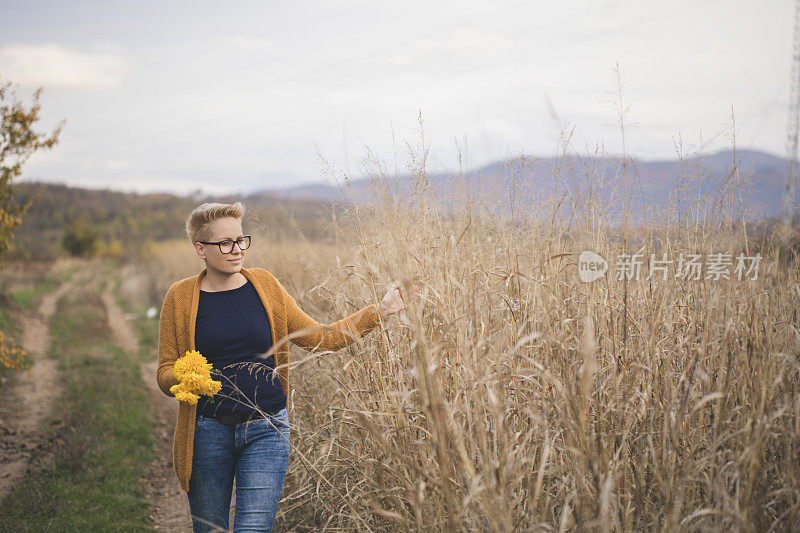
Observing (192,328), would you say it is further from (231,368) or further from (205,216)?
(205,216)

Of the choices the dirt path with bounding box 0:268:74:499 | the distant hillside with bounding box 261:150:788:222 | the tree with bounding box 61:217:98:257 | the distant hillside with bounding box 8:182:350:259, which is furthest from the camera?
the distant hillside with bounding box 8:182:350:259

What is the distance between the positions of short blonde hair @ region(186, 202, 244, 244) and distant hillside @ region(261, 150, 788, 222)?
747mm

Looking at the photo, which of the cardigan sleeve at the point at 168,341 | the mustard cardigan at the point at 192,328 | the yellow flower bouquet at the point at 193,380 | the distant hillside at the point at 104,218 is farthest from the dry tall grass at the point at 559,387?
the distant hillside at the point at 104,218

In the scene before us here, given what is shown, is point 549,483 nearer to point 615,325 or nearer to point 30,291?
point 615,325

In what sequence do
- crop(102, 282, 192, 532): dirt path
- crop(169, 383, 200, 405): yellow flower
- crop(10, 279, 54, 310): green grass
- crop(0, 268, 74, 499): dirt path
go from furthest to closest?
crop(10, 279, 54, 310): green grass < crop(0, 268, 74, 499): dirt path < crop(102, 282, 192, 532): dirt path < crop(169, 383, 200, 405): yellow flower

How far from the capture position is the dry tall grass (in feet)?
5.77

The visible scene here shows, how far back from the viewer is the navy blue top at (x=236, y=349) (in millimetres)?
2318

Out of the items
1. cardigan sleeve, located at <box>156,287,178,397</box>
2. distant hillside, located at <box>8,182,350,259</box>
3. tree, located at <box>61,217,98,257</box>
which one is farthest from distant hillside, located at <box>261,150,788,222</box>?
tree, located at <box>61,217,98,257</box>

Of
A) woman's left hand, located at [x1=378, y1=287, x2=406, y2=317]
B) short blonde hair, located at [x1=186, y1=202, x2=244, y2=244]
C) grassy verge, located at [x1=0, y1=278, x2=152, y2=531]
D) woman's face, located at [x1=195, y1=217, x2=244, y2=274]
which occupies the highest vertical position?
short blonde hair, located at [x1=186, y1=202, x2=244, y2=244]

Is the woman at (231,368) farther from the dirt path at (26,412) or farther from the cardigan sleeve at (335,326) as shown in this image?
the dirt path at (26,412)

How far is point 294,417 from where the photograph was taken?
3553 millimetres

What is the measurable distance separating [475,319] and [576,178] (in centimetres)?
101

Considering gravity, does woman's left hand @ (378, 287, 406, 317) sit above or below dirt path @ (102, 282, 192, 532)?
above

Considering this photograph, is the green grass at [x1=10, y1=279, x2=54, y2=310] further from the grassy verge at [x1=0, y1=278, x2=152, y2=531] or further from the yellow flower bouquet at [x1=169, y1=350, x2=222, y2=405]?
the yellow flower bouquet at [x1=169, y1=350, x2=222, y2=405]
